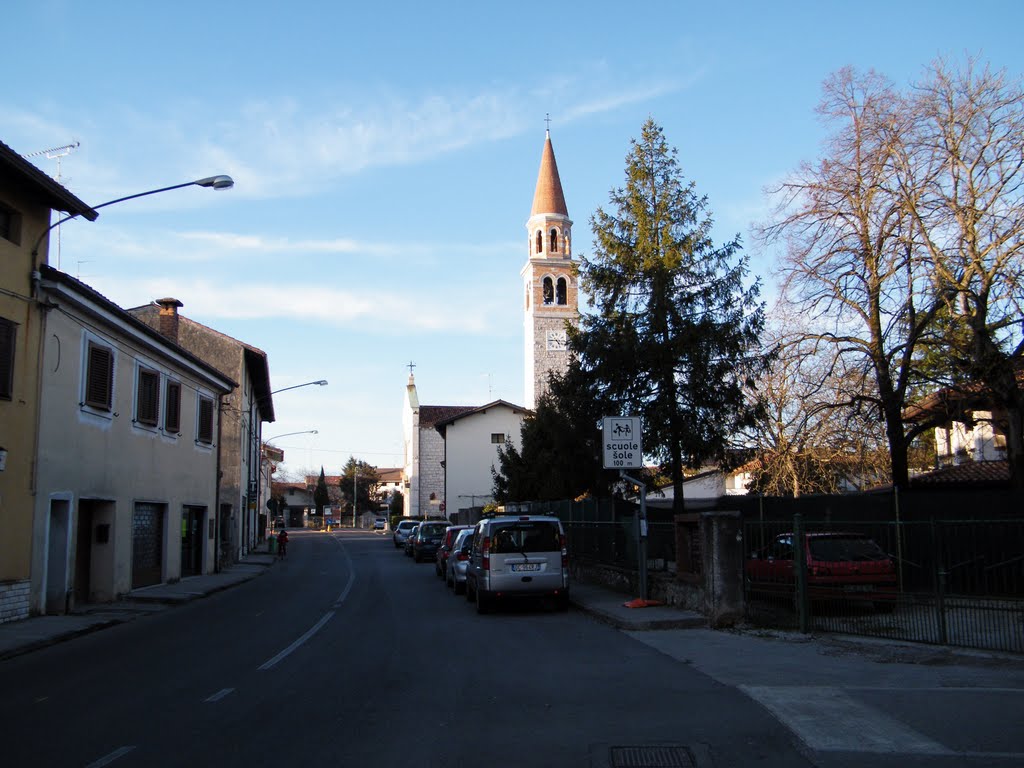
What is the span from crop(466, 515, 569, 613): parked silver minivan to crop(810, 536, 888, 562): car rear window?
539cm

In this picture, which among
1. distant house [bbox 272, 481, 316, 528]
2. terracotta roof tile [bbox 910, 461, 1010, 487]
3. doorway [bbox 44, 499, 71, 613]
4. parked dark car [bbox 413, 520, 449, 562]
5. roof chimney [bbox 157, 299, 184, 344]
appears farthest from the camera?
distant house [bbox 272, 481, 316, 528]

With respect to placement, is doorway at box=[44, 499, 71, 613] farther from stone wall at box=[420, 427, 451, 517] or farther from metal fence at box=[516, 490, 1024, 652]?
stone wall at box=[420, 427, 451, 517]

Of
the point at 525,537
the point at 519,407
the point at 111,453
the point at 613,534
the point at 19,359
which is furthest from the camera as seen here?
the point at 519,407

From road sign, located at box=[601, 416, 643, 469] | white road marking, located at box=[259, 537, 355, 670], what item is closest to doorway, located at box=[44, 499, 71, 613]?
white road marking, located at box=[259, 537, 355, 670]

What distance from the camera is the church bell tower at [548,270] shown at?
77375 mm

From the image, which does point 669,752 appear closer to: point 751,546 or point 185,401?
point 751,546

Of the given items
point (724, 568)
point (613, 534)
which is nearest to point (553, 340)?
point (613, 534)

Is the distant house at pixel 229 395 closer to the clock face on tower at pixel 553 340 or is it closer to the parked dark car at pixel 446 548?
the parked dark car at pixel 446 548

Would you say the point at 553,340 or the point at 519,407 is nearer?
the point at 519,407

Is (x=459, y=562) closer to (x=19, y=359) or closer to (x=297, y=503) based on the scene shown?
(x=19, y=359)

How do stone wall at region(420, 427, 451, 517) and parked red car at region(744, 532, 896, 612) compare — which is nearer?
parked red car at region(744, 532, 896, 612)

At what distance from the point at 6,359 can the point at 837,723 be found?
1456 cm

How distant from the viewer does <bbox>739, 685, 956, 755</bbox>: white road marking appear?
673 cm

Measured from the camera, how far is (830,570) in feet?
42.8
